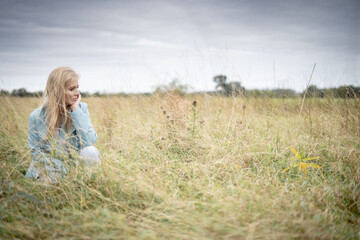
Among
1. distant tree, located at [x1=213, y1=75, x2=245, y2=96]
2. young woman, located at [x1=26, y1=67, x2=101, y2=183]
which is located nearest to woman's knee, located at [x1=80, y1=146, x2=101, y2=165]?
young woman, located at [x1=26, y1=67, x2=101, y2=183]

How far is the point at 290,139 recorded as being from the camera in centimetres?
273

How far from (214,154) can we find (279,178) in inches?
25.9

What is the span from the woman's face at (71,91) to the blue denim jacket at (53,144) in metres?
0.11

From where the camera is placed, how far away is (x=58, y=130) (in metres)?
2.17

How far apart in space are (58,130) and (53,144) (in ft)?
0.82

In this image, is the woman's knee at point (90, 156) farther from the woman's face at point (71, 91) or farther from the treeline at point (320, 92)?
the treeline at point (320, 92)

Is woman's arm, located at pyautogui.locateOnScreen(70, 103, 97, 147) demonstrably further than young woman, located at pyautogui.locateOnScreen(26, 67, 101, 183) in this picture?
Yes

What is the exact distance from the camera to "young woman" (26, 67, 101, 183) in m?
1.84

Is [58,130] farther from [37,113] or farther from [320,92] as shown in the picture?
[320,92]

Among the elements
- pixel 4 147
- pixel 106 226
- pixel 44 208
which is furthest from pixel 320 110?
pixel 4 147

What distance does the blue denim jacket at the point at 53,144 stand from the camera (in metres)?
1.82

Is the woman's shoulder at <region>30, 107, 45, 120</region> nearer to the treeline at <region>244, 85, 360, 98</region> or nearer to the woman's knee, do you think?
the woman's knee

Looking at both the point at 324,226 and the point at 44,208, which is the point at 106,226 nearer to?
the point at 44,208

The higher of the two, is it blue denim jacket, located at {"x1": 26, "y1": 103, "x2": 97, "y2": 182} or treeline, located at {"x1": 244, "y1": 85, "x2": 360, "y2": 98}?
treeline, located at {"x1": 244, "y1": 85, "x2": 360, "y2": 98}
